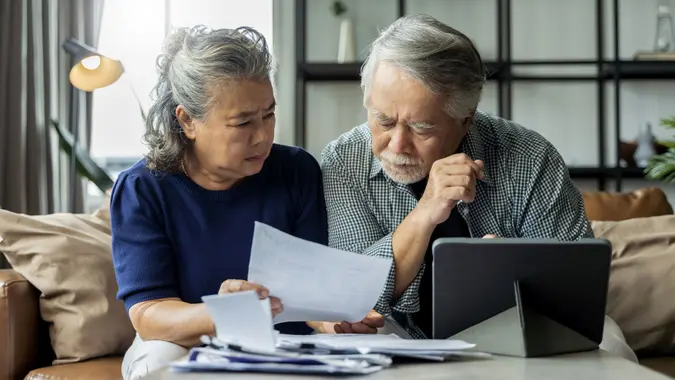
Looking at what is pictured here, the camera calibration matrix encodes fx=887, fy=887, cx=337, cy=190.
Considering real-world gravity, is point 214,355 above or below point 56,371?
above

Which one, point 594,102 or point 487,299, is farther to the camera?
point 594,102

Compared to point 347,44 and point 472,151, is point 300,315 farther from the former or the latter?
point 347,44

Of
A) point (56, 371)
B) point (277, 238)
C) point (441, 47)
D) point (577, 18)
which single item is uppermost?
point (577, 18)

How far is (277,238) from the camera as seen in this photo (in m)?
1.21

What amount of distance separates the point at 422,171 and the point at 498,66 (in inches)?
114

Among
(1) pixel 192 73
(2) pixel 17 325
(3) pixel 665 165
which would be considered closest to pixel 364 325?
(1) pixel 192 73

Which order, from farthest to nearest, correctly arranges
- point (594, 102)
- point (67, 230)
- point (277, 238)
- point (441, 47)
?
point (594, 102) < point (67, 230) < point (441, 47) < point (277, 238)

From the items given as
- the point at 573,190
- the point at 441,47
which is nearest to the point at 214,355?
the point at 441,47

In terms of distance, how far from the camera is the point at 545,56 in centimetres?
478

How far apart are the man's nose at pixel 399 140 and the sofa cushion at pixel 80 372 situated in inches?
34.0

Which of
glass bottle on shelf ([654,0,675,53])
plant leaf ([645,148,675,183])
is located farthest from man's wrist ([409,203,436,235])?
glass bottle on shelf ([654,0,675,53])

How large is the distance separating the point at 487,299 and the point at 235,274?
2.14ft

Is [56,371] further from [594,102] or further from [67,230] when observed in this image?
[594,102]

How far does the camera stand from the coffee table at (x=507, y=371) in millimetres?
1046
